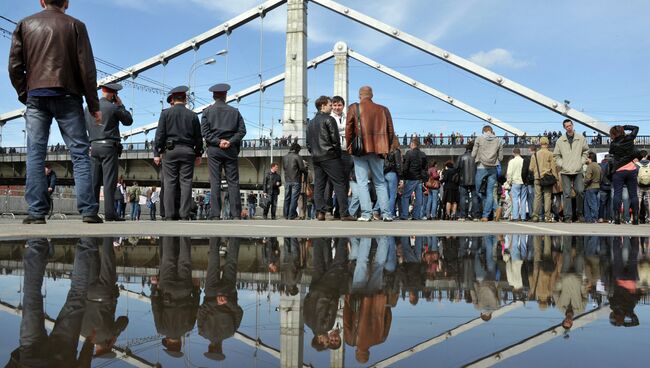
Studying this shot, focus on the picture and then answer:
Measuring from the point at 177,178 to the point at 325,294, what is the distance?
237 inches

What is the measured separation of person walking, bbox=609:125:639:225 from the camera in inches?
360

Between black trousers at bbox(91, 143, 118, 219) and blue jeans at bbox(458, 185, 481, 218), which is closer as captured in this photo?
black trousers at bbox(91, 143, 118, 219)

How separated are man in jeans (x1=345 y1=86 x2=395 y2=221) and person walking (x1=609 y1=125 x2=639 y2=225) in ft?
13.1

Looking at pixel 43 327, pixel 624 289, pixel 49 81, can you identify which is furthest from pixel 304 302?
pixel 49 81

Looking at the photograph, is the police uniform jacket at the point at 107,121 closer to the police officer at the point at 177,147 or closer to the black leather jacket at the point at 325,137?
the police officer at the point at 177,147

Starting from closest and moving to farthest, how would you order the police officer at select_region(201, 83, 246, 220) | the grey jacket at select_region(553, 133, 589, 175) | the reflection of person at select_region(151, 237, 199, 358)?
1. the reflection of person at select_region(151, 237, 199, 358)
2. the police officer at select_region(201, 83, 246, 220)
3. the grey jacket at select_region(553, 133, 589, 175)

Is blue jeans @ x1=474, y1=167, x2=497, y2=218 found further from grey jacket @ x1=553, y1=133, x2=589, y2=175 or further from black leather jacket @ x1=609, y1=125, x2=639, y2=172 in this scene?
black leather jacket @ x1=609, y1=125, x2=639, y2=172

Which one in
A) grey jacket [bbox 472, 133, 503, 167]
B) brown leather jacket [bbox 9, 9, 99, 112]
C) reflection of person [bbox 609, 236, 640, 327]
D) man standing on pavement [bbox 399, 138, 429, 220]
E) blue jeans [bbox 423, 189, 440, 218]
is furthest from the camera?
blue jeans [bbox 423, 189, 440, 218]

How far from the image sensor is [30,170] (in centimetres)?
477

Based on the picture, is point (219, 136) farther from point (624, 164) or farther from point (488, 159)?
point (624, 164)

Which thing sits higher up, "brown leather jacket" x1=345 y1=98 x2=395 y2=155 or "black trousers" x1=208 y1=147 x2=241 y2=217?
"brown leather jacket" x1=345 y1=98 x2=395 y2=155

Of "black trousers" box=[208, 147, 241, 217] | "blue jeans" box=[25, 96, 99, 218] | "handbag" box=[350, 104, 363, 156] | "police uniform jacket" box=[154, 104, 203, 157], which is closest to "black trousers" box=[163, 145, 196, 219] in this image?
"police uniform jacket" box=[154, 104, 203, 157]

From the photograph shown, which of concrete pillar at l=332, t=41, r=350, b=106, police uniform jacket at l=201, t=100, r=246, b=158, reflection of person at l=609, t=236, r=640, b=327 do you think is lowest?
reflection of person at l=609, t=236, r=640, b=327

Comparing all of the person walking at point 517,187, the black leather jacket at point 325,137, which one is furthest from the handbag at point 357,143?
the person walking at point 517,187
